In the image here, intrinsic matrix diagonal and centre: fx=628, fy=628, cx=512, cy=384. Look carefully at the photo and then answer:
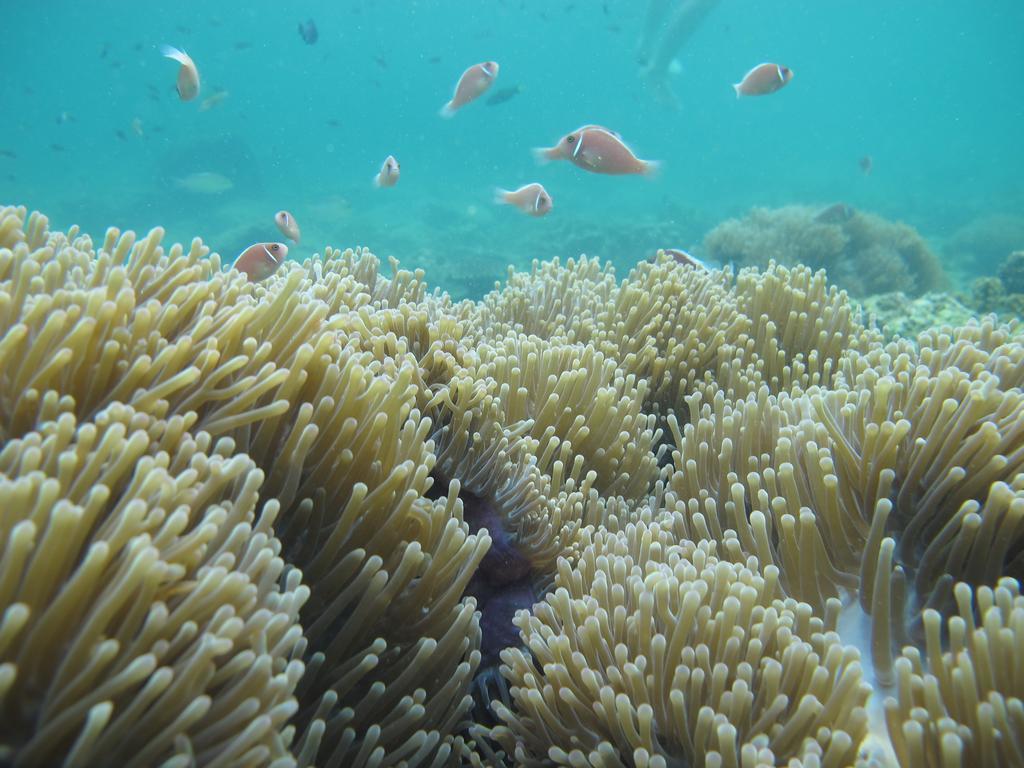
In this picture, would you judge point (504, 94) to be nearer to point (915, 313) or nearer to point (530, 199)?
point (530, 199)

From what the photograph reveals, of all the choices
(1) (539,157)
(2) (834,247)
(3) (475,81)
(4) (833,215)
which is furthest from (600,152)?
(4) (833,215)

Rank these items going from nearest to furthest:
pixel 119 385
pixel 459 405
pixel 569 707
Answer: pixel 119 385 → pixel 569 707 → pixel 459 405

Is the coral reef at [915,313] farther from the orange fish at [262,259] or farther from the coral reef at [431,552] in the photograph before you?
the orange fish at [262,259]

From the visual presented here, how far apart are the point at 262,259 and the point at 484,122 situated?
368 ft

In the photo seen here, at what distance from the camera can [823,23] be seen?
129 m

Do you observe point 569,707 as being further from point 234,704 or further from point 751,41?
point 751,41

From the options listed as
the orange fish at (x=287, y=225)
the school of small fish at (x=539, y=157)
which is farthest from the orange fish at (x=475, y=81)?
the orange fish at (x=287, y=225)

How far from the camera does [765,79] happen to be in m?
8.48

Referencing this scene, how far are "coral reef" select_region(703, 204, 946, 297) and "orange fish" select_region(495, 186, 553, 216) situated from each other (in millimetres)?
7710

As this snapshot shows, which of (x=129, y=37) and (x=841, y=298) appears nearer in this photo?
(x=841, y=298)

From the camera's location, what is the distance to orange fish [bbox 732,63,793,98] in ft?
27.2

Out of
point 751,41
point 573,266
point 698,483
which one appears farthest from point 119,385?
point 751,41

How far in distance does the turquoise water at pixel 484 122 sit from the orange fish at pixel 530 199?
10.9 metres

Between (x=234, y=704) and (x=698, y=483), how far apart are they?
191cm
